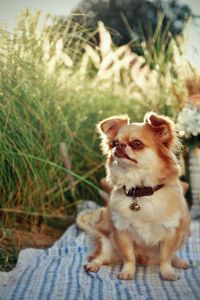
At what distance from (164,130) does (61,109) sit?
2482 mm

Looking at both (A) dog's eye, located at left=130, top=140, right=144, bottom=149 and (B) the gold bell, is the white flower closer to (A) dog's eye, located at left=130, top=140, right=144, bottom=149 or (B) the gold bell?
(B) the gold bell

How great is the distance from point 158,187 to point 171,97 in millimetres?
3075

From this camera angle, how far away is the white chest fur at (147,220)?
3.64 metres

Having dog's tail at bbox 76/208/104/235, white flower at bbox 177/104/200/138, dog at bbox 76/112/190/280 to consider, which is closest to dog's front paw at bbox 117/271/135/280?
dog at bbox 76/112/190/280

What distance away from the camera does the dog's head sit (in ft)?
11.4

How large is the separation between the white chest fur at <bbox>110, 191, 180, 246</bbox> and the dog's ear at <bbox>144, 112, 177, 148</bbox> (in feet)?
1.13

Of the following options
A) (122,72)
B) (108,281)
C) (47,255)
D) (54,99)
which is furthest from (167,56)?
(108,281)

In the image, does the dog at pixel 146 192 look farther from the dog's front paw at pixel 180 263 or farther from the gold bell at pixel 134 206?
the dog's front paw at pixel 180 263

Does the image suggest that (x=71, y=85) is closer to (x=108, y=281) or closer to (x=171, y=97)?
(x=171, y=97)

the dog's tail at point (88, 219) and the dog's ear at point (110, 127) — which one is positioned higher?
the dog's ear at point (110, 127)

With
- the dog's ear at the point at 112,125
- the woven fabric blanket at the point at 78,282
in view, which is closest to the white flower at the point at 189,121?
the woven fabric blanket at the point at 78,282

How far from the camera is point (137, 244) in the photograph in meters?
3.79

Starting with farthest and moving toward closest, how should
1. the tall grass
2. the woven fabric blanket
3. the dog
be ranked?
the tall grass < the dog < the woven fabric blanket

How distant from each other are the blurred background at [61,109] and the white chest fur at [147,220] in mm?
777
